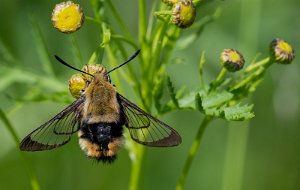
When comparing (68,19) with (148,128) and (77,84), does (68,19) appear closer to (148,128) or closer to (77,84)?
(77,84)

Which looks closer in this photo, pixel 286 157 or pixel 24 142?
pixel 24 142

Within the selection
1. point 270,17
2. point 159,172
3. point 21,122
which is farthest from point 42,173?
point 270,17

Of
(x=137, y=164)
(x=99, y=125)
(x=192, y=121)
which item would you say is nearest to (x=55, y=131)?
(x=99, y=125)

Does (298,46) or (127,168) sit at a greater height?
(298,46)

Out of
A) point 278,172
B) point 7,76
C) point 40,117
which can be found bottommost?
point 278,172

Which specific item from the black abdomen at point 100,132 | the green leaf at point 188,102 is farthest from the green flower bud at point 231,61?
the black abdomen at point 100,132

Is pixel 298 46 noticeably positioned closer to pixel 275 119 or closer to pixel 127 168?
pixel 275 119
